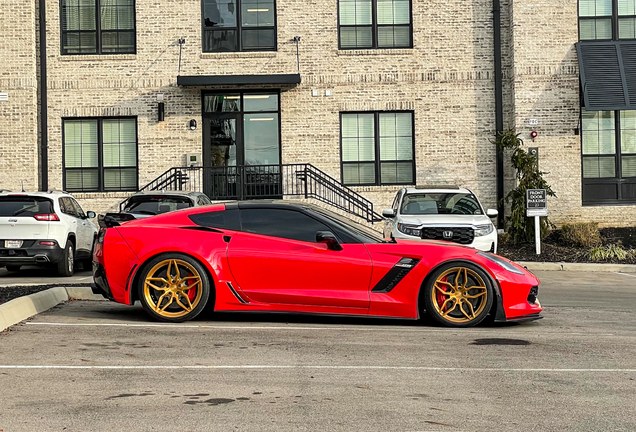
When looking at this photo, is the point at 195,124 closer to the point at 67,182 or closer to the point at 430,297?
the point at 67,182

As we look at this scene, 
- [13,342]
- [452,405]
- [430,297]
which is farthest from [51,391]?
[430,297]

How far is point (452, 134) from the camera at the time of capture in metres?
24.2

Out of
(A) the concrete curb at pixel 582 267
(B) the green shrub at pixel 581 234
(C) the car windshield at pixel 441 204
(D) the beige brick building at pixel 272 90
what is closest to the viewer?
(C) the car windshield at pixel 441 204

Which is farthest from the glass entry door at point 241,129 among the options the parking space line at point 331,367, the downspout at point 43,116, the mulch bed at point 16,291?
the parking space line at point 331,367

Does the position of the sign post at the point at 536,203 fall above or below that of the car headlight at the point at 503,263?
above

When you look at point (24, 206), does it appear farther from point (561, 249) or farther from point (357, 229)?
point (561, 249)

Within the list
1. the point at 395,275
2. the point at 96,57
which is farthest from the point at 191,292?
the point at 96,57

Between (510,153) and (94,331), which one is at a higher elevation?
(510,153)

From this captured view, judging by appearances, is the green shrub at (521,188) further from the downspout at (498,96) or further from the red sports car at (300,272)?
the red sports car at (300,272)

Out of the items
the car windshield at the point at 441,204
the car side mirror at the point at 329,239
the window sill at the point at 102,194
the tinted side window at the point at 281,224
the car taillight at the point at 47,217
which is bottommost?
the car side mirror at the point at 329,239

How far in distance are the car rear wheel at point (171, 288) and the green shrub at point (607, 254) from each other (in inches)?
491

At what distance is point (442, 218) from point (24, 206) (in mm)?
7741

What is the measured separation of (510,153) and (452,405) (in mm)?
19069

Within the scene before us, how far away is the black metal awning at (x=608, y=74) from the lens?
23.1 metres
